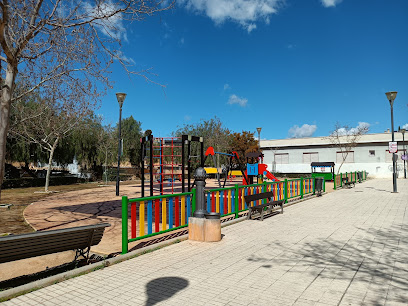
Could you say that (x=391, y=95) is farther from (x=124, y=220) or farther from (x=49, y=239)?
(x=49, y=239)

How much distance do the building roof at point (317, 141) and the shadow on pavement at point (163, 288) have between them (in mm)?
37956

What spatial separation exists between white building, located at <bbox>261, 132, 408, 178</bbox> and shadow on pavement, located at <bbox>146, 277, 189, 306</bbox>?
37500mm

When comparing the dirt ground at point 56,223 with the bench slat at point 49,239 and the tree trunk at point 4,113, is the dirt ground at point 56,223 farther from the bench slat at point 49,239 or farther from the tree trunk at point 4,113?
the tree trunk at point 4,113

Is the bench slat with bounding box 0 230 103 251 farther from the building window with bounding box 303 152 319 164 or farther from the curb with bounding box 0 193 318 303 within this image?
the building window with bounding box 303 152 319 164

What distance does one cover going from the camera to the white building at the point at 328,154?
35.4m

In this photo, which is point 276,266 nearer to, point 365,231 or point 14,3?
point 365,231

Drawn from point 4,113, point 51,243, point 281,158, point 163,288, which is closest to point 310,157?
point 281,158

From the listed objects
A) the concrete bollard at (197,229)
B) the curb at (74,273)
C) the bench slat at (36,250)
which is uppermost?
the bench slat at (36,250)

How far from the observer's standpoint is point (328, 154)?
127ft

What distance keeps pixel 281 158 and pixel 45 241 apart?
40.2m

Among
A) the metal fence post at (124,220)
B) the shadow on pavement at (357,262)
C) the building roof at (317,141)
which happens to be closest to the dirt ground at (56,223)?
the metal fence post at (124,220)

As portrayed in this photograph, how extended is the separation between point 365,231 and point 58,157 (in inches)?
931

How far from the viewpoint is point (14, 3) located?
5395 millimetres

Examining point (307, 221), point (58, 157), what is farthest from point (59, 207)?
point (58, 157)
